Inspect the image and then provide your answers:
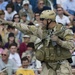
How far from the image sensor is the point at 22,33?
12.6 m

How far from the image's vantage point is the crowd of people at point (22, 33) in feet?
34.0

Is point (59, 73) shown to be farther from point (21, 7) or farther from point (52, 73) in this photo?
point (21, 7)

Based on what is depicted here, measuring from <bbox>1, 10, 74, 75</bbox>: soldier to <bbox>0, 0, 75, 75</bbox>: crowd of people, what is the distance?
21cm

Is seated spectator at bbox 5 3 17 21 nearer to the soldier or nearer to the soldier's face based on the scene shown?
the soldier

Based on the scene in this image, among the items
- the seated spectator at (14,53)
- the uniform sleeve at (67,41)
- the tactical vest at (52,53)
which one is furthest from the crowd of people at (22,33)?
the uniform sleeve at (67,41)

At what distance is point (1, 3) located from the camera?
1458 centimetres

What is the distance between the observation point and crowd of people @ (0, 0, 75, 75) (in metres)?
10.4

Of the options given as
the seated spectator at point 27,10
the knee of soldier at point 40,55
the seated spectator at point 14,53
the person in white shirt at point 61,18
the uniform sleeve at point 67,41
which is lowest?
the seated spectator at point 14,53

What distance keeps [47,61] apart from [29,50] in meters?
4.26

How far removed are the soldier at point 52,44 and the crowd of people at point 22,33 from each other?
212 millimetres

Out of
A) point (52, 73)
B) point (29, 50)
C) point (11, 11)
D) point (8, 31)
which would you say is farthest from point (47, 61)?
point (11, 11)

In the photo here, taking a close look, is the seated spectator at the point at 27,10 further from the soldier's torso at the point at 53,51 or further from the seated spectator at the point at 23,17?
the soldier's torso at the point at 53,51

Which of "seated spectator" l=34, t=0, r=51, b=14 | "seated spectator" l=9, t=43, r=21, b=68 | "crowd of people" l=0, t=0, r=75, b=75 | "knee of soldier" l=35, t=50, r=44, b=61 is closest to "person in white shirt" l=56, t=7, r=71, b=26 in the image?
"crowd of people" l=0, t=0, r=75, b=75

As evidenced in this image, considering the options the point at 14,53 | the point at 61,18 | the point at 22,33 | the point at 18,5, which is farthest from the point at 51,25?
the point at 18,5
